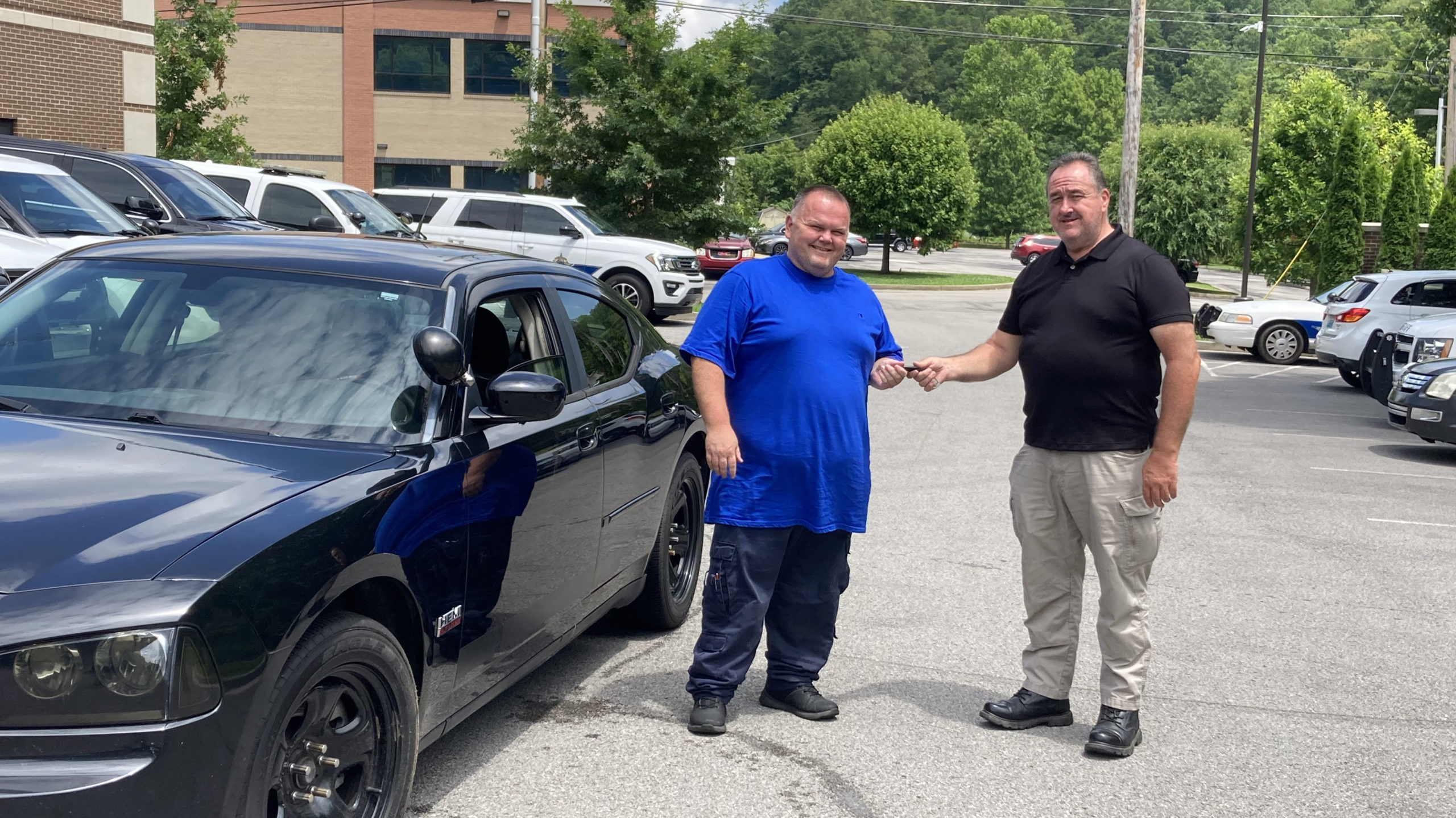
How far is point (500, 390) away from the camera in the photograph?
13.2 ft

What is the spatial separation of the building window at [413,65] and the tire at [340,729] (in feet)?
142

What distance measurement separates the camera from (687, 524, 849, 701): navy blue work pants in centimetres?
487

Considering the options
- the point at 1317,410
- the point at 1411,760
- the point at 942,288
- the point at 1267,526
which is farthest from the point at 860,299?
the point at 942,288

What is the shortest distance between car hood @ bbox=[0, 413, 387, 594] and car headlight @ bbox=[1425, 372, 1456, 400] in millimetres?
11267

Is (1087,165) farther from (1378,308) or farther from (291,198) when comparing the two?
(1378,308)

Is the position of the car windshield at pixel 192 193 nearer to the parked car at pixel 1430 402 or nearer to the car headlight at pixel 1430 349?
the parked car at pixel 1430 402

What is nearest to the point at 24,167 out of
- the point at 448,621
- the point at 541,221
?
the point at 448,621

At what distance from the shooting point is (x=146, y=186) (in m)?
13.8

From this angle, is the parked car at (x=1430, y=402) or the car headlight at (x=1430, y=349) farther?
the car headlight at (x=1430, y=349)

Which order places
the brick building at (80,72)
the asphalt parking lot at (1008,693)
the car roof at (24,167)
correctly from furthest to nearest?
the brick building at (80,72), the car roof at (24,167), the asphalt parking lot at (1008,693)

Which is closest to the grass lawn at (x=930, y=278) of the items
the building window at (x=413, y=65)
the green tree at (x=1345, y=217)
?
the green tree at (x=1345, y=217)

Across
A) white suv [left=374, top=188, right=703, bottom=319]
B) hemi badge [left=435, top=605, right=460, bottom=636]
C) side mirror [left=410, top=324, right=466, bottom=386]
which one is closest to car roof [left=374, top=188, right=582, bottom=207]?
white suv [left=374, top=188, right=703, bottom=319]

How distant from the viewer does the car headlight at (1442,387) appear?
1226cm

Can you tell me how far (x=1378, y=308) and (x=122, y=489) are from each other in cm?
1856
